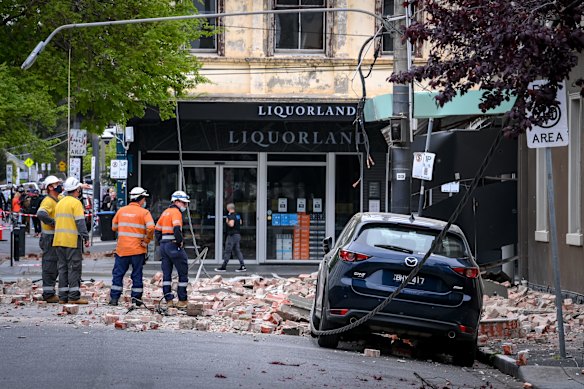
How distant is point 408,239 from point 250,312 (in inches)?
194

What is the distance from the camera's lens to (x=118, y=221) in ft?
57.7

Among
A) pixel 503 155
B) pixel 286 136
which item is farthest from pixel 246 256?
pixel 503 155

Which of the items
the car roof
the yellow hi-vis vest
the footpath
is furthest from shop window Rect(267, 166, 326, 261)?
the car roof

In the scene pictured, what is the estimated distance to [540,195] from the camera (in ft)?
72.2

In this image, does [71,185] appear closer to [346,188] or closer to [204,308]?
[204,308]

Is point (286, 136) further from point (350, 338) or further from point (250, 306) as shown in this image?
point (350, 338)

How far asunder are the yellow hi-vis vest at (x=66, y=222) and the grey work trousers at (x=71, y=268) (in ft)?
0.35

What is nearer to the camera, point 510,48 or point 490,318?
point 510,48

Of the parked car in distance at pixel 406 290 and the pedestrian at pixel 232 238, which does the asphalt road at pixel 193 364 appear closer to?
the parked car in distance at pixel 406 290

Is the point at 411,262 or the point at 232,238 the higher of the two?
the point at 411,262

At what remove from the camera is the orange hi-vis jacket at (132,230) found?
17453mm

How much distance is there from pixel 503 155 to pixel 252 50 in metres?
8.43

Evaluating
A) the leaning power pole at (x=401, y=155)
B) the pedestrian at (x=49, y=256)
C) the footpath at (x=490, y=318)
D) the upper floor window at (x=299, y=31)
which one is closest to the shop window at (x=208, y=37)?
the upper floor window at (x=299, y=31)

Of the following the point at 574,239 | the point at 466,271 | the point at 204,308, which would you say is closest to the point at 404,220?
the point at 466,271
